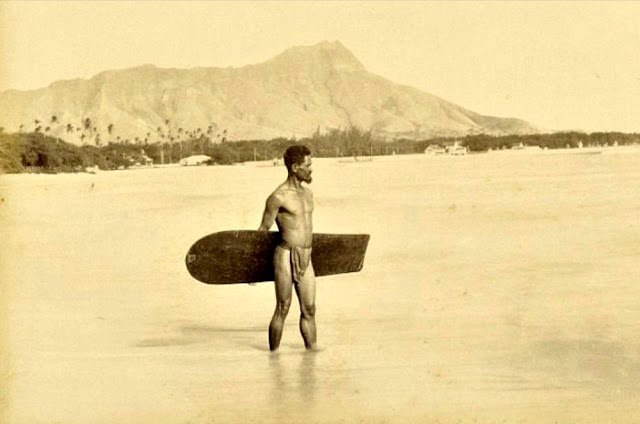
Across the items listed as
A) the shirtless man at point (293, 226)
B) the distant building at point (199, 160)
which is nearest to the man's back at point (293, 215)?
the shirtless man at point (293, 226)

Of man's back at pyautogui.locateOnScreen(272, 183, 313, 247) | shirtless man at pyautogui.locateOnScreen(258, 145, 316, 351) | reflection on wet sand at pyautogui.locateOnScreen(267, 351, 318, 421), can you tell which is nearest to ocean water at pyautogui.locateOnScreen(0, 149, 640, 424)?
reflection on wet sand at pyautogui.locateOnScreen(267, 351, 318, 421)

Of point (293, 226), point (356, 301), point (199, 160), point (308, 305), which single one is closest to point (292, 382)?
point (308, 305)

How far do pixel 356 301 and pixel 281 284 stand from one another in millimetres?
612

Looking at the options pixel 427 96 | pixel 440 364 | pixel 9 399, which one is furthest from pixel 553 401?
pixel 9 399

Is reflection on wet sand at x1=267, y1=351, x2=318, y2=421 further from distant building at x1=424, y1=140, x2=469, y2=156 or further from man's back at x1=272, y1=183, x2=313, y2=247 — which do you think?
distant building at x1=424, y1=140, x2=469, y2=156

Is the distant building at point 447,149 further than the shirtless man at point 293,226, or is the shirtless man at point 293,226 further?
the distant building at point 447,149

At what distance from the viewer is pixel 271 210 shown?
213 inches

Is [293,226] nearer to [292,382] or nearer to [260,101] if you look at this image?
[292,382]

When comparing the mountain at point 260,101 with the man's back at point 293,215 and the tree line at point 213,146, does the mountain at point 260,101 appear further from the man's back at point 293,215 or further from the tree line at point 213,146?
the man's back at point 293,215

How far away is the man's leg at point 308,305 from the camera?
550 centimetres

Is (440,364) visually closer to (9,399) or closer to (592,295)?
(592,295)

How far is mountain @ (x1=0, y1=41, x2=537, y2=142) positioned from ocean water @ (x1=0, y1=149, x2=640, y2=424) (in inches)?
10.3

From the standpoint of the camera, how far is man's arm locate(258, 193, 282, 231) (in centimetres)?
540

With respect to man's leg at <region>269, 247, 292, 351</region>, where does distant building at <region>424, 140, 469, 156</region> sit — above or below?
above
